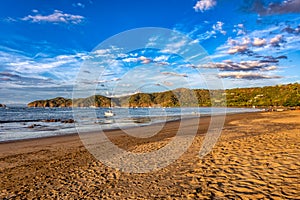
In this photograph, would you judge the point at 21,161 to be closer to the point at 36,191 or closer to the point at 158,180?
the point at 36,191

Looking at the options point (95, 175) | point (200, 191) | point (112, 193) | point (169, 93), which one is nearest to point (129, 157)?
point (95, 175)

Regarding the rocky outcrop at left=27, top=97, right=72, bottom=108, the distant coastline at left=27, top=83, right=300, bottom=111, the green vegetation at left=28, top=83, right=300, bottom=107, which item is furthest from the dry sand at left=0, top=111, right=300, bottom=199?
the rocky outcrop at left=27, top=97, right=72, bottom=108

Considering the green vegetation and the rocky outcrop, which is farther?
the rocky outcrop

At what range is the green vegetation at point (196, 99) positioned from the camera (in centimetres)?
12136

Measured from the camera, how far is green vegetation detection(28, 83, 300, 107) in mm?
121363

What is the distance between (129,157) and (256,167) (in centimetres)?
569

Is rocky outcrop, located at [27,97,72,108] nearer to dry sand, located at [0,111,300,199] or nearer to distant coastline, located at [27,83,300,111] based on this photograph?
distant coastline, located at [27,83,300,111]

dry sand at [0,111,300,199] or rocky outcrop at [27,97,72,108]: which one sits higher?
rocky outcrop at [27,97,72,108]

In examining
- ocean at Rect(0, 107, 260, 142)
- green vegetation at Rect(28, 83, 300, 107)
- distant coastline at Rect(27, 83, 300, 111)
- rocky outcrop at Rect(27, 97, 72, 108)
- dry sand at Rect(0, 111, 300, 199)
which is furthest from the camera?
rocky outcrop at Rect(27, 97, 72, 108)

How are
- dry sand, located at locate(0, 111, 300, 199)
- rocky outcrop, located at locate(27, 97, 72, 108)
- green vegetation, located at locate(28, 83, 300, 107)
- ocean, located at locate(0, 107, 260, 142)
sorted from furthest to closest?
rocky outcrop, located at locate(27, 97, 72, 108) < green vegetation, located at locate(28, 83, 300, 107) < ocean, located at locate(0, 107, 260, 142) < dry sand, located at locate(0, 111, 300, 199)

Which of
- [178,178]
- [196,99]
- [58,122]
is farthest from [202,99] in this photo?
[178,178]

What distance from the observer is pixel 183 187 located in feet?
20.8

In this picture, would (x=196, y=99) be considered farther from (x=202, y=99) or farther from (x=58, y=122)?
(x=58, y=122)

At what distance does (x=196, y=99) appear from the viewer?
528 feet
